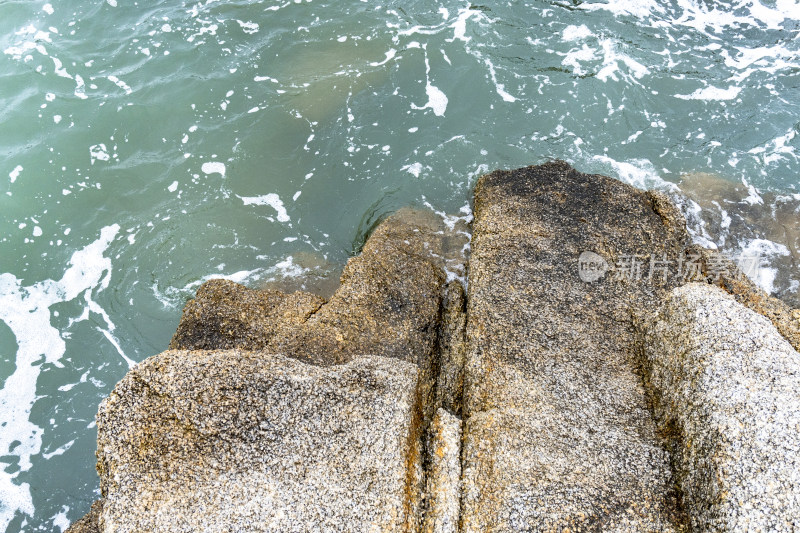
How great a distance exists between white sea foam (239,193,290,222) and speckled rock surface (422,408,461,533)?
14.9 ft

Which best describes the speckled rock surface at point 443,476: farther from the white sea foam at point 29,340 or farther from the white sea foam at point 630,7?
the white sea foam at point 630,7

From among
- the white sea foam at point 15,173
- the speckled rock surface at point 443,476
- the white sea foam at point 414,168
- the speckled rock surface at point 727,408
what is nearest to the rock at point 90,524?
the speckled rock surface at point 443,476

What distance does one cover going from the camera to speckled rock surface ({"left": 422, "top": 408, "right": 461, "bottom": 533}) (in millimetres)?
3812

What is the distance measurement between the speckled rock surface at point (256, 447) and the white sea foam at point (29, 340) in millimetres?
2772

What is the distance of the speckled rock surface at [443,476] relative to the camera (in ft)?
12.5

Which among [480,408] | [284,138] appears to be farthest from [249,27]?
[480,408]

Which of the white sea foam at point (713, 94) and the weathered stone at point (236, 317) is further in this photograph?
the white sea foam at point (713, 94)

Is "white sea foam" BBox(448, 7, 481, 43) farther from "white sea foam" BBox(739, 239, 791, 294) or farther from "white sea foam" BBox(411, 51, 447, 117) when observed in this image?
"white sea foam" BBox(739, 239, 791, 294)

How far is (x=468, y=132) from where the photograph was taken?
8.66 meters

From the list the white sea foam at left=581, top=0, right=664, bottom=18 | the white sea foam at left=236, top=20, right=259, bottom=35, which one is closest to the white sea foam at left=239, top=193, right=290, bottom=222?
the white sea foam at left=236, top=20, right=259, bottom=35

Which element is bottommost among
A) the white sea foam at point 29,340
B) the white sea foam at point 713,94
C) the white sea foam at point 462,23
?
the white sea foam at point 29,340

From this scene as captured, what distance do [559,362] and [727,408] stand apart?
55.6 inches

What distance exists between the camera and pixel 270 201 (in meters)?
8.02

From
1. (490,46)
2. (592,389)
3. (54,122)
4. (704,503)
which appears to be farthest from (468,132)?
(54,122)
